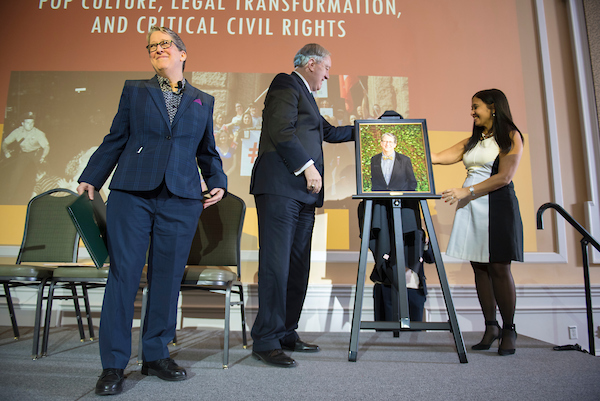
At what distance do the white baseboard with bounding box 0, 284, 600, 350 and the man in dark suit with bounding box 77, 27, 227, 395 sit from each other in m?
→ 1.36

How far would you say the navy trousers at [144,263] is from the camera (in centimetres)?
150

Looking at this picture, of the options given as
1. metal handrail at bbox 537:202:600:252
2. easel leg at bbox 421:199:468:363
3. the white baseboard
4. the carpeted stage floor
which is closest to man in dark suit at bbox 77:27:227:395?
the carpeted stage floor

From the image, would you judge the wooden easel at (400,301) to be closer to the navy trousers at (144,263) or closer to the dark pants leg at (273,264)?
the dark pants leg at (273,264)

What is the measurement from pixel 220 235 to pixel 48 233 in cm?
125

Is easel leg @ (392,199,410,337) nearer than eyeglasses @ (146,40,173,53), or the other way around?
eyeglasses @ (146,40,173,53)

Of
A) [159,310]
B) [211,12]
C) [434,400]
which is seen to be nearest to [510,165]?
[434,400]

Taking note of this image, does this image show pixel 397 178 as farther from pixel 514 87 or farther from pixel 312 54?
pixel 514 87

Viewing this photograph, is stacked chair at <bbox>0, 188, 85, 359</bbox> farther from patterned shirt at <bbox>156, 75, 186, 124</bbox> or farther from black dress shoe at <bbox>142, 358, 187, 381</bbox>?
patterned shirt at <bbox>156, 75, 186, 124</bbox>

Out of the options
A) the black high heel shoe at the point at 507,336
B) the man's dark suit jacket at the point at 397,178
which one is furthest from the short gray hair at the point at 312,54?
the black high heel shoe at the point at 507,336

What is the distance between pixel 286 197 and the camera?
1968 mm

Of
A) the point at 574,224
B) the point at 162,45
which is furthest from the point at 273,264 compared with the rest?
the point at 574,224

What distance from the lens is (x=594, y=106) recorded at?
336 cm

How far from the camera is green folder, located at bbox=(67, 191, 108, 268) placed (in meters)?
1.50

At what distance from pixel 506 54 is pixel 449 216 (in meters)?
1.54
